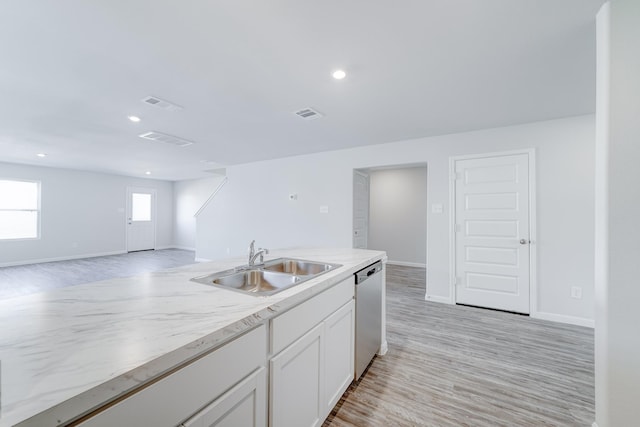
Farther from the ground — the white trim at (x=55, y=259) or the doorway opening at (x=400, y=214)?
the doorway opening at (x=400, y=214)

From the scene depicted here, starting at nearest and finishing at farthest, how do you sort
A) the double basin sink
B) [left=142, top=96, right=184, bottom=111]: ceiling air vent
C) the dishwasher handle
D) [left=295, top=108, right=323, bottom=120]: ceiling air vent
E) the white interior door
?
the double basin sink
the dishwasher handle
[left=142, top=96, right=184, bottom=111]: ceiling air vent
[left=295, top=108, right=323, bottom=120]: ceiling air vent
the white interior door

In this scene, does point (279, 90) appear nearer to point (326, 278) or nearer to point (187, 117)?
point (187, 117)

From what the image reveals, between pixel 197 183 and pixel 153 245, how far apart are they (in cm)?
260

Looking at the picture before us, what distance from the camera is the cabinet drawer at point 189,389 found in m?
0.64

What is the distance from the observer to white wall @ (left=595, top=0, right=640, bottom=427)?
1393 millimetres

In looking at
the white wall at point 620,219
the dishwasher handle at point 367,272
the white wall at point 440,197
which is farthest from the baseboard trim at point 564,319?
the dishwasher handle at point 367,272

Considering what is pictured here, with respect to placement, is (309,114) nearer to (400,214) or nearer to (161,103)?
(161,103)

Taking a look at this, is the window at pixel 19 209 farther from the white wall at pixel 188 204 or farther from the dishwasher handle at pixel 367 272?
the dishwasher handle at pixel 367 272

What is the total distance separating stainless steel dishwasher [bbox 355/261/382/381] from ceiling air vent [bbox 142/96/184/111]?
2.66 m

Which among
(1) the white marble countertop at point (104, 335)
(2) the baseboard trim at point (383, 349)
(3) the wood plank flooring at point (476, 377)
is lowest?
(3) the wood plank flooring at point (476, 377)

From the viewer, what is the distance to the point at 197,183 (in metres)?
8.93

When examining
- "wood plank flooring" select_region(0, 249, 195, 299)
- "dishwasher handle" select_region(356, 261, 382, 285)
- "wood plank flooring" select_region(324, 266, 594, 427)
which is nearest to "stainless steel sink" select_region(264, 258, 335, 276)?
Answer: "dishwasher handle" select_region(356, 261, 382, 285)

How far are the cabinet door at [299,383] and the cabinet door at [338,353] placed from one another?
0.25 feet

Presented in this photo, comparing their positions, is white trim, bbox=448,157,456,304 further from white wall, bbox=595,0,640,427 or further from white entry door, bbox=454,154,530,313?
white wall, bbox=595,0,640,427
